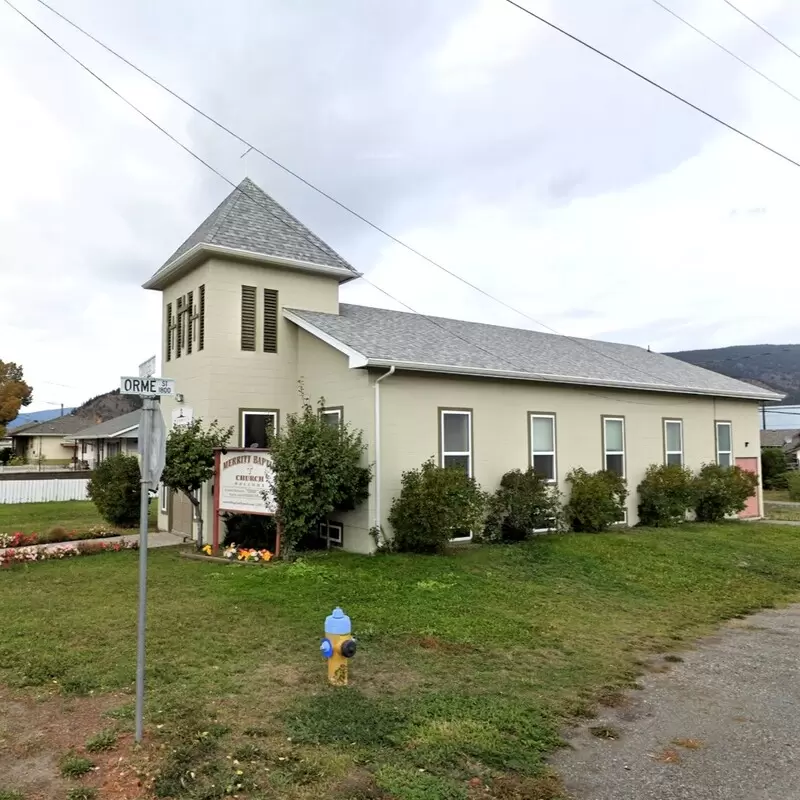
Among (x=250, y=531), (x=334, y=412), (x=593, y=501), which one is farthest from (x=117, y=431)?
(x=593, y=501)

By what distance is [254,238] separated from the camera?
45.2 ft

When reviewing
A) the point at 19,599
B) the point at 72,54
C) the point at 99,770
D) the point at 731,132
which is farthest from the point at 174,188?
the point at 99,770

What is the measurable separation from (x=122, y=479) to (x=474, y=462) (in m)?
8.57

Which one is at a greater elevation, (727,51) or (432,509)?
(727,51)

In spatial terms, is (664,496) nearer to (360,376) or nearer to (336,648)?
(360,376)

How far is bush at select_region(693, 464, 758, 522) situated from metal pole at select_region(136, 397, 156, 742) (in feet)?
51.0

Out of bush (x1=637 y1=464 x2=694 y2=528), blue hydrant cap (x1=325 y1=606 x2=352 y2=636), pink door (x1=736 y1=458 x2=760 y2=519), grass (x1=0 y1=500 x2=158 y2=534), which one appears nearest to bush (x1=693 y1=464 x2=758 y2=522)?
bush (x1=637 y1=464 x2=694 y2=528)

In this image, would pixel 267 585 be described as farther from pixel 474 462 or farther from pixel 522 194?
pixel 522 194

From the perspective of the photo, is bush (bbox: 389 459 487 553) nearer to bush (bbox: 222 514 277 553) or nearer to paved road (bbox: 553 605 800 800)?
bush (bbox: 222 514 277 553)

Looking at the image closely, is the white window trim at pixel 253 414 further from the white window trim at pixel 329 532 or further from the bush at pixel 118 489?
the bush at pixel 118 489

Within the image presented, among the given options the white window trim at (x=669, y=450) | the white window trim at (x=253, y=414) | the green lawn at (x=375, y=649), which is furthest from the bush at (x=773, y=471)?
the white window trim at (x=253, y=414)

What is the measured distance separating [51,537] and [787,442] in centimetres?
6632

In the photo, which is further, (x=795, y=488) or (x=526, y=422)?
(x=795, y=488)

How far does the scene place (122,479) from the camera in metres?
15.1
